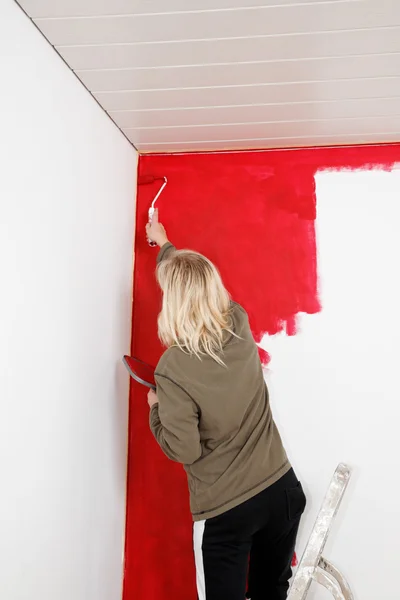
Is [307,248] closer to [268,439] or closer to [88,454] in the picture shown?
[268,439]

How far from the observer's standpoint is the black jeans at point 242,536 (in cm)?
161

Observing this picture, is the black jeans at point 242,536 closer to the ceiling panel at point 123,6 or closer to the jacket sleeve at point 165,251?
the jacket sleeve at point 165,251

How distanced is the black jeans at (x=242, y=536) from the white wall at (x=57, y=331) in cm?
38

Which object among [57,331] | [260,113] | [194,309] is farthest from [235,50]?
[57,331]

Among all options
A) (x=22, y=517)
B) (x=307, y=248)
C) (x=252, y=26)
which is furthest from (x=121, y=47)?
(x=22, y=517)

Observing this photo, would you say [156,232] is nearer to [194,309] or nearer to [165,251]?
[165,251]

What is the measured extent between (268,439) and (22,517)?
0.75 m

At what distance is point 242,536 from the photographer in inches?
63.6

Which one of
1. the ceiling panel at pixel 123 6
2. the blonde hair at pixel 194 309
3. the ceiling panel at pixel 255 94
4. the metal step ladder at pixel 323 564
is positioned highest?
the ceiling panel at pixel 255 94

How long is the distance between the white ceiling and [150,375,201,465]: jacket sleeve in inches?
35.9

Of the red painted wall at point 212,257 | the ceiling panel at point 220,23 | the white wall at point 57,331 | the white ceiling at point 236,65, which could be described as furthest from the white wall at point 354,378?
the ceiling panel at point 220,23

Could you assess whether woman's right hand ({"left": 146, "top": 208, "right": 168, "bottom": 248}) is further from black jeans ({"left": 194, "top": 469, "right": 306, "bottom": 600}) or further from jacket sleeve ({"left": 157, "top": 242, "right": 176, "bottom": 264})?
black jeans ({"left": 194, "top": 469, "right": 306, "bottom": 600})

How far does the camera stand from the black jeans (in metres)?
1.61

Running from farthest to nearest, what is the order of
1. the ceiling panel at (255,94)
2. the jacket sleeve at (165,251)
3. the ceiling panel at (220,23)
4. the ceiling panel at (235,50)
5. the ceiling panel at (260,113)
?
the jacket sleeve at (165,251) → the ceiling panel at (260,113) → the ceiling panel at (255,94) → the ceiling panel at (235,50) → the ceiling panel at (220,23)
